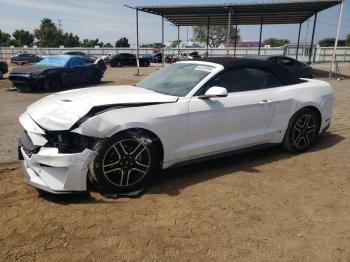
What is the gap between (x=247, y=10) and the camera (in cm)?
2392

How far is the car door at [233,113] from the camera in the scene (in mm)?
4502

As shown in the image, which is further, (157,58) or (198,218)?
(157,58)

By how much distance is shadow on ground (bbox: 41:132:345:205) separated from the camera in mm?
4039

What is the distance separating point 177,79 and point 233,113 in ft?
2.96

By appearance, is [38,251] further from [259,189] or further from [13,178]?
[259,189]

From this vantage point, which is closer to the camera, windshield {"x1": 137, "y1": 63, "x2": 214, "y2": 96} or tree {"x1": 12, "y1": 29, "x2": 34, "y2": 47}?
windshield {"x1": 137, "y1": 63, "x2": 214, "y2": 96}

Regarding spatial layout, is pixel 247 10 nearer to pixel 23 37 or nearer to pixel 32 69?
pixel 32 69

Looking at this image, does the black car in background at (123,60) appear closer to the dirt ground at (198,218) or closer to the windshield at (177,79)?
the windshield at (177,79)

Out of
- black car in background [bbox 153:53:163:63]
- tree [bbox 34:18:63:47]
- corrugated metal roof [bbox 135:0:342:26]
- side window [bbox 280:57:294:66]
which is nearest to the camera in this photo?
side window [bbox 280:57:294:66]

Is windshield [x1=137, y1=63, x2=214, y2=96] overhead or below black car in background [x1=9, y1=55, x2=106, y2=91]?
overhead

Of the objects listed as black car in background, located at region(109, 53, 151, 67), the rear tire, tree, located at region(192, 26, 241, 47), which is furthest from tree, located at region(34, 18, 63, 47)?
the rear tire

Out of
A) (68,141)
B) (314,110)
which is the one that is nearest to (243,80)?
(314,110)

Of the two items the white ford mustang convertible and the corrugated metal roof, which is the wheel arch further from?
the corrugated metal roof

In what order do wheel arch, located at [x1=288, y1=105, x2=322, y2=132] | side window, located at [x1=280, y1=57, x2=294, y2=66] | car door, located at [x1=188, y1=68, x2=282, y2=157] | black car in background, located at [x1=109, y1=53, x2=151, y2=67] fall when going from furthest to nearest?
black car in background, located at [x1=109, y1=53, x2=151, y2=67] → side window, located at [x1=280, y1=57, x2=294, y2=66] → wheel arch, located at [x1=288, y1=105, x2=322, y2=132] → car door, located at [x1=188, y1=68, x2=282, y2=157]
